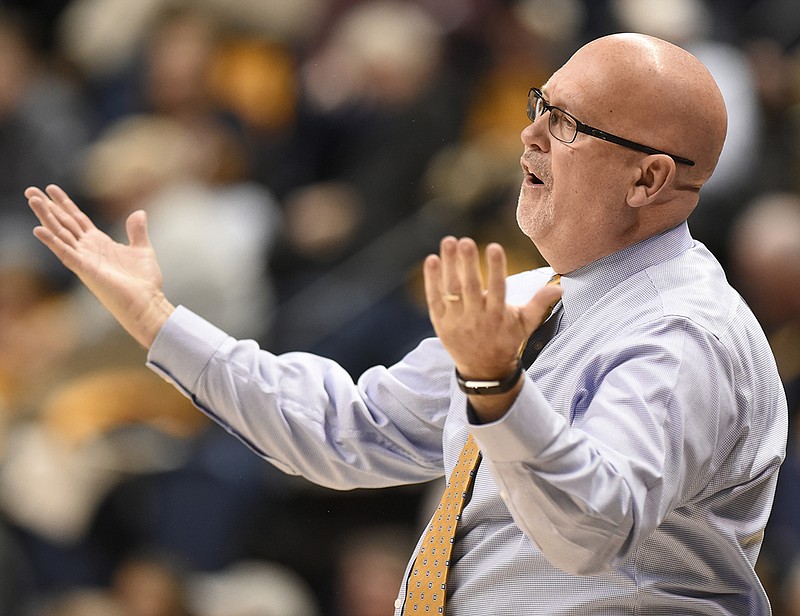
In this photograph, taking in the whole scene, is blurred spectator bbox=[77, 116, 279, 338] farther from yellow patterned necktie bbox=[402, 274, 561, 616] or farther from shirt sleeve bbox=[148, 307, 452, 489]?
yellow patterned necktie bbox=[402, 274, 561, 616]

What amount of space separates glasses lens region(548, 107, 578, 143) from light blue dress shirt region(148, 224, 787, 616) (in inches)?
6.7

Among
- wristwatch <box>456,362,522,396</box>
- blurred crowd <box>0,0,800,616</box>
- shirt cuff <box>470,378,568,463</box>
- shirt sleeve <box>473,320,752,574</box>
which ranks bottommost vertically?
blurred crowd <box>0,0,800,616</box>

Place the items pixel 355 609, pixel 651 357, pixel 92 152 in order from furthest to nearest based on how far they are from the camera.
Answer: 1. pixel 92 152
2. pixel 355 609
3. pixel 651 357

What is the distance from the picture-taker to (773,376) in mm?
1818

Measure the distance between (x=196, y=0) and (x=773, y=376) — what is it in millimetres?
3843

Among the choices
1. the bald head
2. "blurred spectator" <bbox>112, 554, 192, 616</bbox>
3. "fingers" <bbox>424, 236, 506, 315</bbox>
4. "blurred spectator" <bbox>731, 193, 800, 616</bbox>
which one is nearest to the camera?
"fingers" <bbox>424, 236, 506, 315</bbox>

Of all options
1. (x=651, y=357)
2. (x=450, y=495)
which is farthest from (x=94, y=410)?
(x=651, y=357)

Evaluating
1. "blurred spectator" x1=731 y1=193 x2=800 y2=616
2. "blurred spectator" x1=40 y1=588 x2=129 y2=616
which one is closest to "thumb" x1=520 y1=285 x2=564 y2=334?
"blurred spectator" x1=731 y1=193 x2=800 y2=616

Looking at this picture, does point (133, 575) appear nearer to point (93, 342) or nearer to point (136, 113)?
point (93, 342)

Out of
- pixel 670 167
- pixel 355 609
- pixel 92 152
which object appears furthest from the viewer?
pixel 92 152

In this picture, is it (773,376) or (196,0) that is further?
(196,0)

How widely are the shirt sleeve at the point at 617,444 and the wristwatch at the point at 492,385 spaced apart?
16 mm

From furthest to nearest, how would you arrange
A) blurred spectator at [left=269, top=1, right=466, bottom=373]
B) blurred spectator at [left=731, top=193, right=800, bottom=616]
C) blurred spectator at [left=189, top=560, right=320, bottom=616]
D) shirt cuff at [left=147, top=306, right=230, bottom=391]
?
1. blurred spectator at [left=269, top=1, right=466, bottom=373]
2. blurred spectator at [left=189, top=560, right=320, bottom=616]
3. blurred spectator at [left=731, top=193, right=800, bottom=616]
4. shirt cuff at [left=147, top=306, right=230, bottom=391]

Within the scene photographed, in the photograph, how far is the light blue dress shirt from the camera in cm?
151
